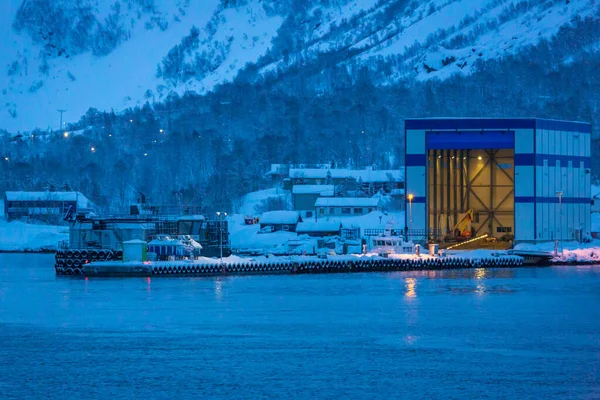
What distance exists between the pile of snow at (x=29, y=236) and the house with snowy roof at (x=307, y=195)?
22.3 meters

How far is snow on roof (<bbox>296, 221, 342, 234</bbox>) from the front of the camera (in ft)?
317

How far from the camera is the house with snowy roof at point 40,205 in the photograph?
125688 millimetres

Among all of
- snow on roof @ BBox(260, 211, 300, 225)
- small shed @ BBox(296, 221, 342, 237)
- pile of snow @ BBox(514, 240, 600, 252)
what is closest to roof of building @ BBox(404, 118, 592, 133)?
pile of snow @ BBox(514, 240, 600, 252)

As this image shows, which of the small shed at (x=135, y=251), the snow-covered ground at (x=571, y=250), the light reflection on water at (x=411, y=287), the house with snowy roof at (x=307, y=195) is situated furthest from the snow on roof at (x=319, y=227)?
the light reflection on water at (x=411, y=287)

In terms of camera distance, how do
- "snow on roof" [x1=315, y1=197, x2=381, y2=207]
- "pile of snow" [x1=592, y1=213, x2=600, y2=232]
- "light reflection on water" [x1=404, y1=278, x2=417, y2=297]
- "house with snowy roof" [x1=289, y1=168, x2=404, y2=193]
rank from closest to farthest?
"light reflection on water" [x1=404, y1=278, x2=417, y2=297] < "pile of snow" [x1=592, y1=213, x2=600, y2=232] < "snow on roof" [x1=315, y1=197, x2=381, y2=207] < "house with snowy roof" [x1=289, y1=168, x2=404, y2=193]

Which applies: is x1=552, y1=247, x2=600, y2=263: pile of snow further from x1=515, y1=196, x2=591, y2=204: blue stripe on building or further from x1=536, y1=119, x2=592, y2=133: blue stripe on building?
x1=536, y1=119, x2=592, y2=133: blue stripe on building

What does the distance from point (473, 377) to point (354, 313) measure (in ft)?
45.3

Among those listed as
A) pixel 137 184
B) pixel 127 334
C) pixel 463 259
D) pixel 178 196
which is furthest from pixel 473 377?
pixel 137 184

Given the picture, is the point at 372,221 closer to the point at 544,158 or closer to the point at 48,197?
the point at 544,158

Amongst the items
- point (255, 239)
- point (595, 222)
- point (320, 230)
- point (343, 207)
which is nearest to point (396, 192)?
point (343, 207)

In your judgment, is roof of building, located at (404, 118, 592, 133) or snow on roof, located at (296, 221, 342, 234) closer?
roof of building, located at (404, 118, 592, 133)

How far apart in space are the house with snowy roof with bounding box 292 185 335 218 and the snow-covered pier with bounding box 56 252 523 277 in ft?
172

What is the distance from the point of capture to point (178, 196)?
142250 mm

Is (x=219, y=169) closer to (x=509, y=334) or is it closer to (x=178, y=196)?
(x=178, y=196)
